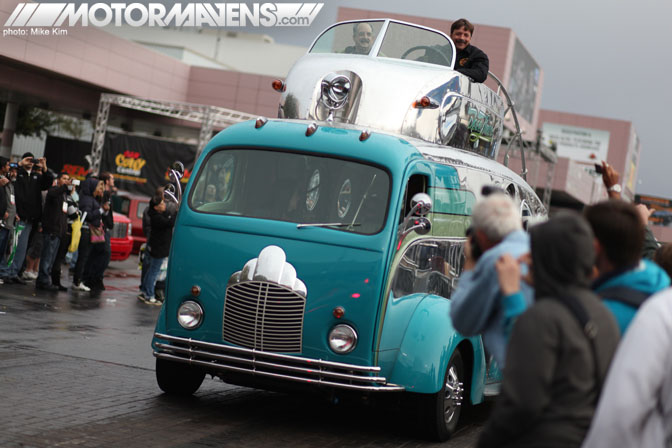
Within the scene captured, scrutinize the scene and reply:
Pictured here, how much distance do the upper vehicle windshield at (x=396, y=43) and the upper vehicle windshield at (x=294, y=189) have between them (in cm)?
244

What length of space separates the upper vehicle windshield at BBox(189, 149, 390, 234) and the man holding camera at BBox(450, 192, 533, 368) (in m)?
3.55

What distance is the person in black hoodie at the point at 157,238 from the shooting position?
15172mm

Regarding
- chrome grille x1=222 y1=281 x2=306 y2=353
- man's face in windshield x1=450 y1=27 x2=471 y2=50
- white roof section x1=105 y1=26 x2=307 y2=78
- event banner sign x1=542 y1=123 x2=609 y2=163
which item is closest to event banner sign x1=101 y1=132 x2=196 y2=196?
man's face in windshield x1=450 y1=27 x2=471 y2=50

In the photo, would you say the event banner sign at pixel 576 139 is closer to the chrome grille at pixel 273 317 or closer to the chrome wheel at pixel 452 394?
the chrome wheel at pixel 452 394

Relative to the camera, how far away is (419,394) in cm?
760

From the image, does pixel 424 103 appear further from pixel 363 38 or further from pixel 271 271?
pixel 271 271

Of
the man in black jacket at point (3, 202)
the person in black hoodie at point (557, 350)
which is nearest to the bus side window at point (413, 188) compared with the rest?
the person in black hoodie at point (557, 350)

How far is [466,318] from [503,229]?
41 cm

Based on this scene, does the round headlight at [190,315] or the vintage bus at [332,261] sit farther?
the round headlight at [190,315]

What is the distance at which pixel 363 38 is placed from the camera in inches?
397

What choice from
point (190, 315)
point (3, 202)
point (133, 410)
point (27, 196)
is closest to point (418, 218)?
point (190, 315)

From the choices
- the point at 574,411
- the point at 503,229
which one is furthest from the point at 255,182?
the point at 574,411

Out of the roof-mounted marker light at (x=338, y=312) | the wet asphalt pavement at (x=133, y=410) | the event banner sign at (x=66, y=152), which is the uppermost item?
the event banner sign at (x=66, y=152)

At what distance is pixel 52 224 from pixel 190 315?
8.28m
